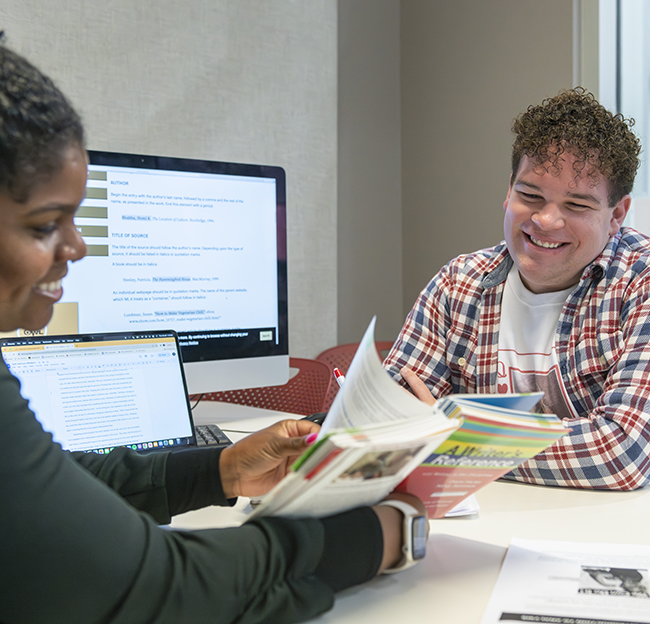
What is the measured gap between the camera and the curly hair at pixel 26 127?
0.53 meters

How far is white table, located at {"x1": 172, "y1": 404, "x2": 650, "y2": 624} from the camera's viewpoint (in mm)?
701

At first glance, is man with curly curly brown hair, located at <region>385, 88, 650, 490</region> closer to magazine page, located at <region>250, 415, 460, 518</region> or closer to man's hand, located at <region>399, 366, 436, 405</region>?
man's hand, located at <region>399, 366, 436, 405</region>

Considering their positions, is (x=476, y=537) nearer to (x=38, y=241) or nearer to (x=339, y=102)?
(x=38, y=241)

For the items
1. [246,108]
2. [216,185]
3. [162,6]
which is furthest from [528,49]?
[216,185]

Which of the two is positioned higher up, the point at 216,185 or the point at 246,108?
the point at 246,108

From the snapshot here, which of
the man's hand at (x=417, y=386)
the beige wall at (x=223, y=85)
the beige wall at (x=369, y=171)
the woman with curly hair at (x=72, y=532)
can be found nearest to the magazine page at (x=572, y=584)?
the woman with curly hair at (x=72, y=532)

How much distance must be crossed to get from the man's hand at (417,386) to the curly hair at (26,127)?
95 cm

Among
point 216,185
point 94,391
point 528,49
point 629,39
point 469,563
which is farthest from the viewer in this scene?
point 528,49

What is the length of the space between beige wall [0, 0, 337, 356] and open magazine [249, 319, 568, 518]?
193 centimetres

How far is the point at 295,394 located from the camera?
85.0 inches

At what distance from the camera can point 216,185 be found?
58.2 inches

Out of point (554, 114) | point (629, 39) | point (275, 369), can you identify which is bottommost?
point (275, 369)

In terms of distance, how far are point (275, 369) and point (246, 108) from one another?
152 cm

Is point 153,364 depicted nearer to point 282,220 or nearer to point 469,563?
point 282,220
